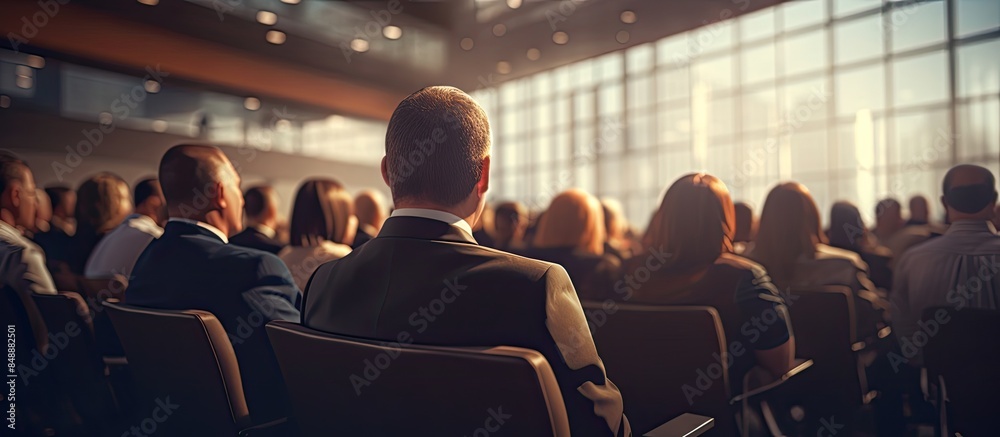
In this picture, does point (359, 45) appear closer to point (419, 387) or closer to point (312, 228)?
point (312, 228)

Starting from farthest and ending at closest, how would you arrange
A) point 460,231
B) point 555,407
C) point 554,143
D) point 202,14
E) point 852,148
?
point 554,143
point 852,148
point 202,14
point 460,231
point 555,407

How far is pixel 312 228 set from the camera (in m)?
3.28

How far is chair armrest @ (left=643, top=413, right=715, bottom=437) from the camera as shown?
4.46 ft

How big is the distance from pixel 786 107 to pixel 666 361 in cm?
1301

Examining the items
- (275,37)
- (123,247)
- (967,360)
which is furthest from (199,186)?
(275,37)

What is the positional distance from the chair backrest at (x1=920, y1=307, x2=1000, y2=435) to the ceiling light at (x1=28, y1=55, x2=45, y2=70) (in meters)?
12.8

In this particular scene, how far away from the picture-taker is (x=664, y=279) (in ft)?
7.55

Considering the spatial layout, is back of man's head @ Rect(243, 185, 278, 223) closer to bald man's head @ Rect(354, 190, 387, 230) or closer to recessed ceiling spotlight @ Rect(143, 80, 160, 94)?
bald man's head @ Rect(354, 190, 387, 230)

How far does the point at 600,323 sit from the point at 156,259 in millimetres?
1432

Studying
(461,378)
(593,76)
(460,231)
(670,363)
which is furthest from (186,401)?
(593,76)

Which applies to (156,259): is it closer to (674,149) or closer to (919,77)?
(919,77)

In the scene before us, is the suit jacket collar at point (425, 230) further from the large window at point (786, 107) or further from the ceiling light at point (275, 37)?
the ceiling light at point (275, 37)

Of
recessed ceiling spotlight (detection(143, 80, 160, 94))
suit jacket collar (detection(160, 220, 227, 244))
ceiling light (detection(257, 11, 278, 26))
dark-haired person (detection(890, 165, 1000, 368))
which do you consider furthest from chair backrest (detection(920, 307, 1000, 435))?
recessed ceiling spotlight (detection(143, 80, 160, 94))

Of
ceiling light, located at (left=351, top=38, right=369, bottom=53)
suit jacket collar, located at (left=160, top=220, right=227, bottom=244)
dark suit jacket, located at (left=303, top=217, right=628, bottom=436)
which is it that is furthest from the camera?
ceiling light, located at (left=351, top=38, right=369, bottom=53)
